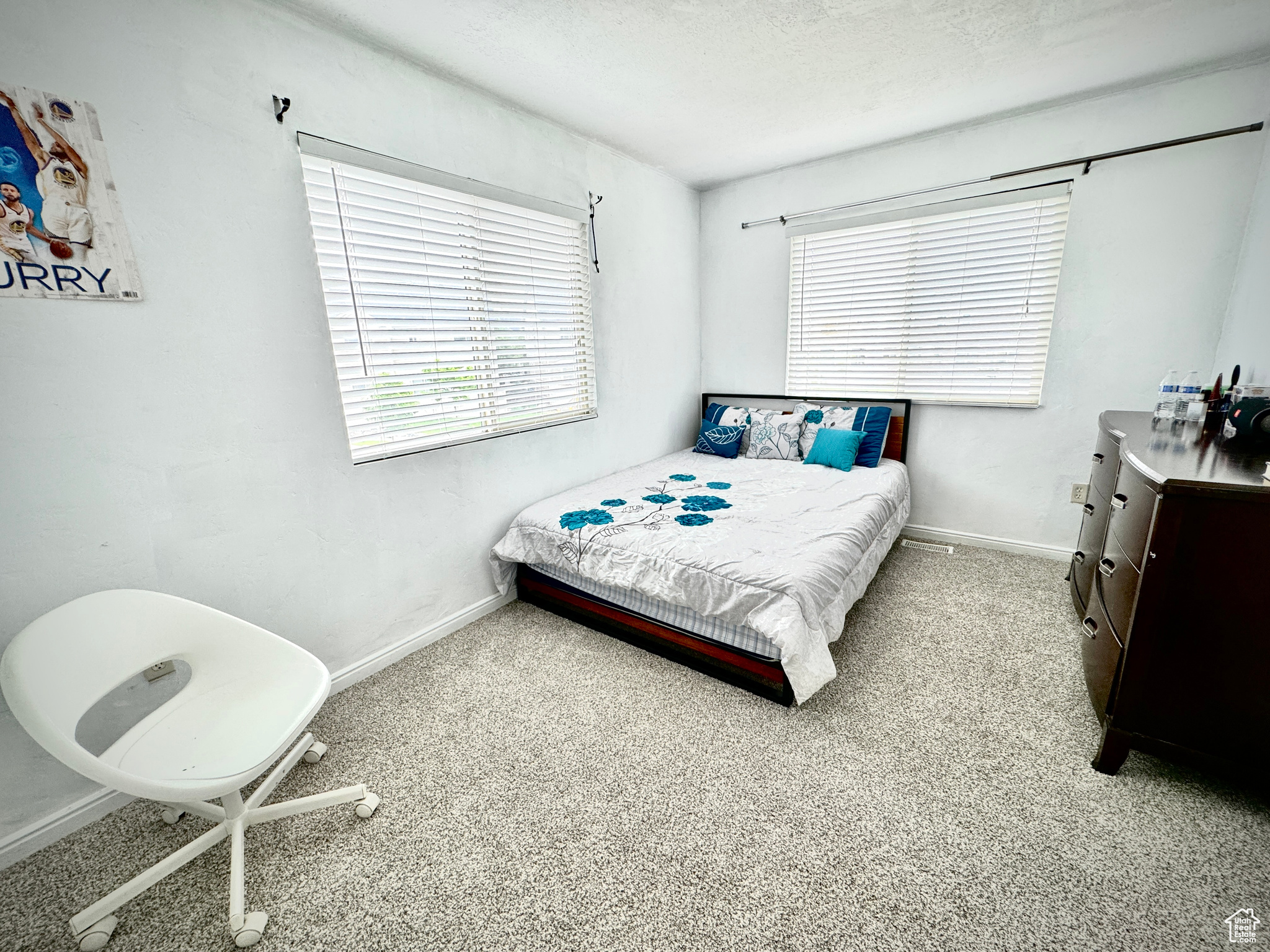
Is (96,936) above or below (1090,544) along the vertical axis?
below

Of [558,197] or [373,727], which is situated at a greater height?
[558,197]

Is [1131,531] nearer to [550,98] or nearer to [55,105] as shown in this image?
[550,98]

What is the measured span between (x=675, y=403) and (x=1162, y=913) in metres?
3.19

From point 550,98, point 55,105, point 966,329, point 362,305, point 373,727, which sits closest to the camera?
point 55,105

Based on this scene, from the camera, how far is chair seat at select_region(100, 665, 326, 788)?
1.18 meters

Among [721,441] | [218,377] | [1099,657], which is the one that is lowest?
[1099,657]

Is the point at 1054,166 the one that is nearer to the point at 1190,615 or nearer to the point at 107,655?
the point at 1190,615

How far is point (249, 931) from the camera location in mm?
1145

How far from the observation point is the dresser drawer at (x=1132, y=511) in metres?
1.34

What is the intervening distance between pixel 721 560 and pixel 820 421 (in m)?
1.83

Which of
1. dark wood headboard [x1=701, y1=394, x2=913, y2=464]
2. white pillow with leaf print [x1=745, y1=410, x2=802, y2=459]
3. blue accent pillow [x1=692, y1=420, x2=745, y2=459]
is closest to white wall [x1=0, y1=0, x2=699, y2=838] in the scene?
blue accent pillow [x1=692, y1=420, x2=745, y2=459]

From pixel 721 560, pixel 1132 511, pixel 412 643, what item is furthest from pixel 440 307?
pixel 1132 511

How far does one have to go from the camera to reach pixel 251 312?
5.48 ft

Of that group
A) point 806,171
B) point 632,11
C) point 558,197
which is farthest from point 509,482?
point 806,171
